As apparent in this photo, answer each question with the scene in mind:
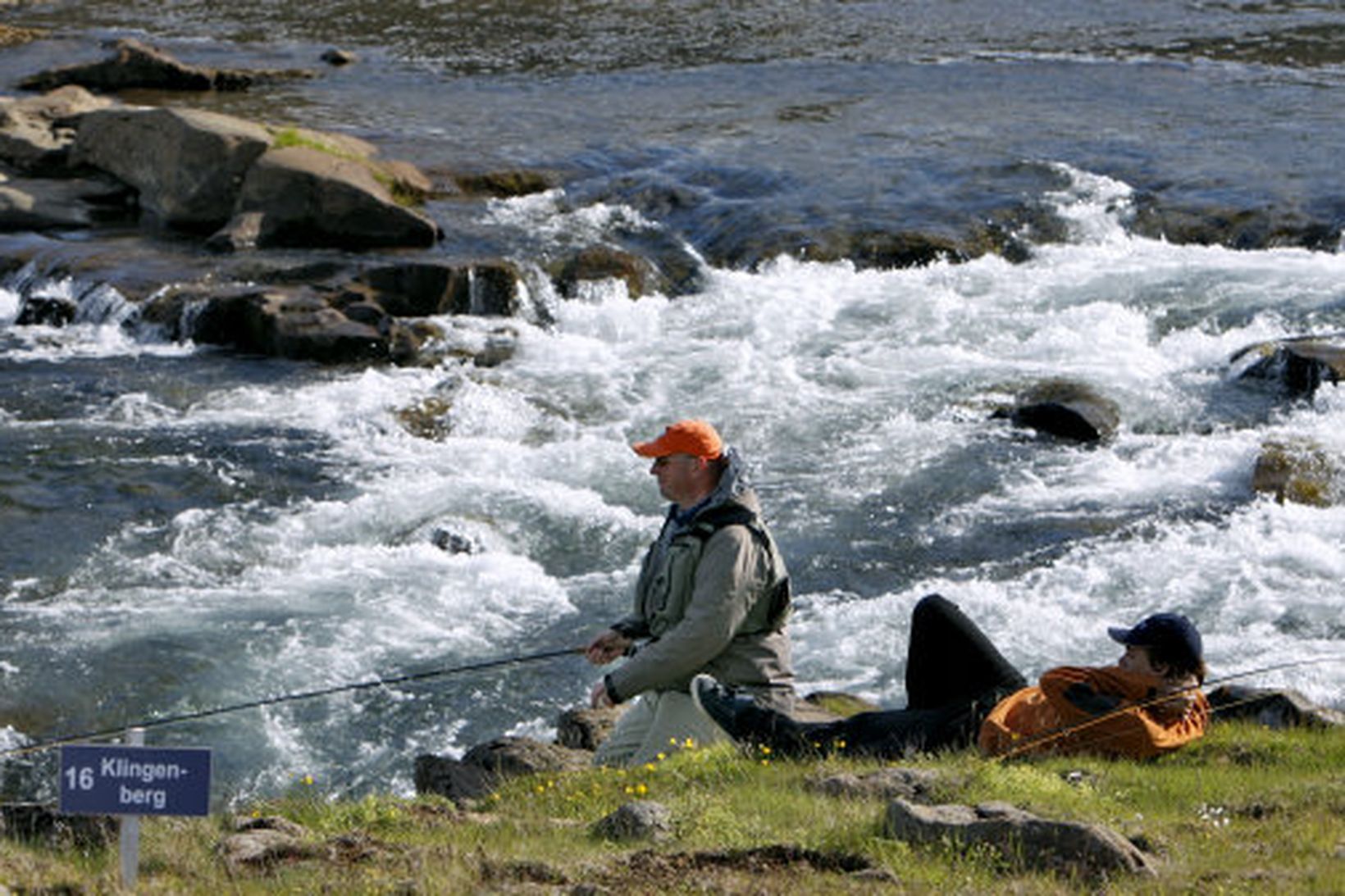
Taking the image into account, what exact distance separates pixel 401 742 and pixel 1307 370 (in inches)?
354

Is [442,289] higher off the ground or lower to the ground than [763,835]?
lower

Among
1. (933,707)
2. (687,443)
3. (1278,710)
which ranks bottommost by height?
(1278,710)

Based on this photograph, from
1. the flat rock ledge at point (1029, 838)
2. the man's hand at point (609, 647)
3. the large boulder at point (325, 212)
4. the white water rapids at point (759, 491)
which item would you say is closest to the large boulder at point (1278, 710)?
the white water rapids at point (759, 491)

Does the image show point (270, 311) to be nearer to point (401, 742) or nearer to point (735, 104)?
point (401, 742)

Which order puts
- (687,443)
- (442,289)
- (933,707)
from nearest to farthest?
1. (687,443)
2. (933,707)
3. (442,289)

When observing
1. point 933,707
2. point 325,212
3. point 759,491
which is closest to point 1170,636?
point 933,707

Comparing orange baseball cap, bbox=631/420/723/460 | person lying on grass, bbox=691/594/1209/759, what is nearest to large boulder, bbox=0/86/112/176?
orange baseball cap, bbox=631/420/723/460

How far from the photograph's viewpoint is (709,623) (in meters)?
7.76

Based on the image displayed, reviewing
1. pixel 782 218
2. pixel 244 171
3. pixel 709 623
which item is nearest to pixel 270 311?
pixel 244 171

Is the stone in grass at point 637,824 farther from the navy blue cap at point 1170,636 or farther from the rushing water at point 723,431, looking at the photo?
the rushing water at point 723,431

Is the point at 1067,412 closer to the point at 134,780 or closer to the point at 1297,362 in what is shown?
the point at 1297,362

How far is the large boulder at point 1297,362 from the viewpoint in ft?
53.3

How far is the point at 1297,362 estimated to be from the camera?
16422 millimetres

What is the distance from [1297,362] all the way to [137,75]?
65.5 feet
